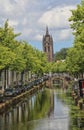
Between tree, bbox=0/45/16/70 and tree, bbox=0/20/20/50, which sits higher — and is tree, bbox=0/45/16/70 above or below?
below

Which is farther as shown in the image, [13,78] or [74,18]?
[13,78]

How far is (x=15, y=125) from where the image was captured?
48250 mm

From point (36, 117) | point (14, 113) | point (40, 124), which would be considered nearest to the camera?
point (40, 124)

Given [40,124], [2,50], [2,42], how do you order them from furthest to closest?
1. [2,42]
2. [2,50]
3. [40,124]

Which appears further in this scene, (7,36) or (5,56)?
(7,36)

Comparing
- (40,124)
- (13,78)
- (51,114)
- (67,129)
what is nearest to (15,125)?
(40,124)

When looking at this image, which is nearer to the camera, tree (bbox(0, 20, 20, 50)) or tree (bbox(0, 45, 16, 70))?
tree (bbox(0, 45, 16, 70))

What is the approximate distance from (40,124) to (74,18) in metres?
13.4

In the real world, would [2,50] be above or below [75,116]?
above

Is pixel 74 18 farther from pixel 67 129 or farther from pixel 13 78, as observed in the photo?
pixel 13 78

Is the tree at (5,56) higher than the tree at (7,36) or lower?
lower

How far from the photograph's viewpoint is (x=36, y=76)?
167 meters

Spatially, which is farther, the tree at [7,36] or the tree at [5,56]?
the tree at [7,36]

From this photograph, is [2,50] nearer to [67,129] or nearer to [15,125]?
[15,125]
